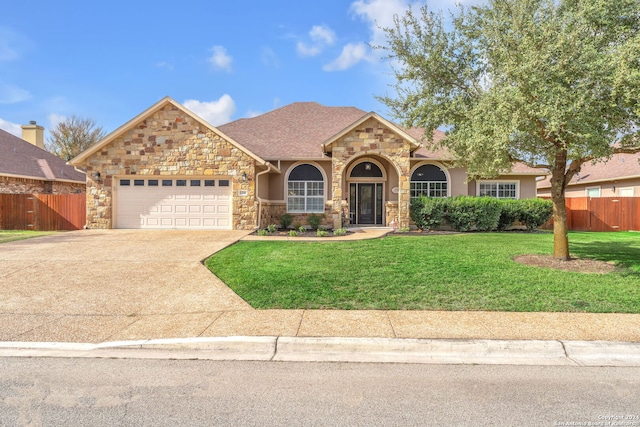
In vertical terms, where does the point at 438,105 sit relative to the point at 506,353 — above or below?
above

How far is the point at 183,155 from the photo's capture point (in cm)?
1570

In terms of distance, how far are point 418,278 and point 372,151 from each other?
8.98 meters

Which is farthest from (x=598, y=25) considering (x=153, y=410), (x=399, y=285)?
(x=153, y=410)

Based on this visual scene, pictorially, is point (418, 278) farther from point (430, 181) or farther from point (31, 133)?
point (31, 133)

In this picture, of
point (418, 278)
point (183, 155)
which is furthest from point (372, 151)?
point (418, 278)

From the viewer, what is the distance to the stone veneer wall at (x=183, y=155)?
1564 cm

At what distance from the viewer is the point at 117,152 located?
15.9m

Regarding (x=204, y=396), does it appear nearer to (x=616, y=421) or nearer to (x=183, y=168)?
(x=616, y=421)

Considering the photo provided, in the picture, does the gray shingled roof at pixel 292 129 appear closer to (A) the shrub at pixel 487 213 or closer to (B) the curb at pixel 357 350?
(A) the shrub at pixel 487 213

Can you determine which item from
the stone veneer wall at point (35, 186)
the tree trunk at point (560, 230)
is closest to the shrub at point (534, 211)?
the tree trunk at point (560, 230)

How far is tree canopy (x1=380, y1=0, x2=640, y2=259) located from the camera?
7.08 metres

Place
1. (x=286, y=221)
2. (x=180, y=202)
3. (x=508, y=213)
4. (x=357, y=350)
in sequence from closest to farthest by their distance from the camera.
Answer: (x=357, y=350) < (x=180, y=202) < (x=508, y=213) < (x=286, y=221)

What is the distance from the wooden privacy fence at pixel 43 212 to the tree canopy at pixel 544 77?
16.2 m

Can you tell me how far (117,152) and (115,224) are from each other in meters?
3.00
